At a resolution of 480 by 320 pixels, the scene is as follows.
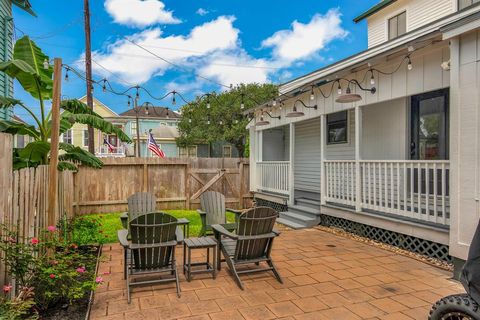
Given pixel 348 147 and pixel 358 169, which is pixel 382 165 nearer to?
pixel 358 169

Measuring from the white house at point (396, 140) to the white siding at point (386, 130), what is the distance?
2 cm

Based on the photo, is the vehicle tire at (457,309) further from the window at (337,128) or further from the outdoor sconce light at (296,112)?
the window at (337,128)

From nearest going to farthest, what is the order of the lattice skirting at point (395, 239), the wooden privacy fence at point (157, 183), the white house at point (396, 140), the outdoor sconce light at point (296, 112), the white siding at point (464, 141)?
the white siding at point (464, 141), the white house at point (396, 140), the lattice skirting at point (395, 239), the outdoor sconce light at point (296, 112), the wooden privacy fence at point (157, 183)

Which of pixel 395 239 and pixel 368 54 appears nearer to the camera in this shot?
pixel 395 239

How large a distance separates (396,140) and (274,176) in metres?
3.97

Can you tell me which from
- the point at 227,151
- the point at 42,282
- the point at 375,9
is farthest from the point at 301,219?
the point at 227,151

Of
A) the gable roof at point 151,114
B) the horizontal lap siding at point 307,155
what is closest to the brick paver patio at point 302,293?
the horizontal lap siding at point 307,155

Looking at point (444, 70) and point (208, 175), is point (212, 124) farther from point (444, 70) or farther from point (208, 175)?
point (444, 70)

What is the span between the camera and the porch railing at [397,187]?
5.12 metres

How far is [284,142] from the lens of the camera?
483 inches

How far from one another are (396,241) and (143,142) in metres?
26.9

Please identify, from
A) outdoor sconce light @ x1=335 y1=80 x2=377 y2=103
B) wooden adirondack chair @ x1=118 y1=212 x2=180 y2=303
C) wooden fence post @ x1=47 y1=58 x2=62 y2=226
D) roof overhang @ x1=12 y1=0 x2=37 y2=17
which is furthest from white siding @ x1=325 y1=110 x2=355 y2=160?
roof overhang @ x1=12 y1=0 x2=37 y2=17

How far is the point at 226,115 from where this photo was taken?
2456 cm

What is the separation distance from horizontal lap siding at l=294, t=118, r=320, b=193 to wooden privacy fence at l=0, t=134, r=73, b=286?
777cm
